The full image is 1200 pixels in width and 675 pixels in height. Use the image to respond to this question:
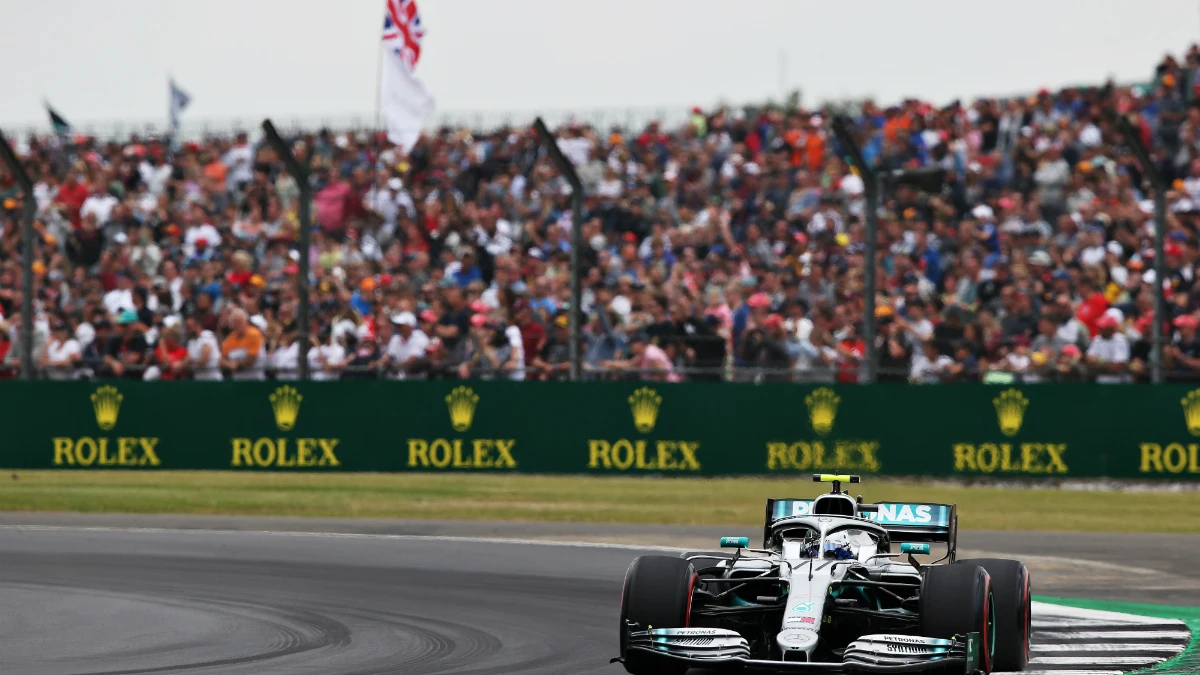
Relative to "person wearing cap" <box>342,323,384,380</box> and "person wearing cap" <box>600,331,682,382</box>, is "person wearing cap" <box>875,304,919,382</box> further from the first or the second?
"person wearing cap" <box>342,323,384,380</box>

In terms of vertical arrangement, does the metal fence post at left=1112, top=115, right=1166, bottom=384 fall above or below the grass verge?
above

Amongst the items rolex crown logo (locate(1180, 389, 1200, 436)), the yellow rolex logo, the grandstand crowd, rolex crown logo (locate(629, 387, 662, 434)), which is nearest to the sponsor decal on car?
the grandstand crowd

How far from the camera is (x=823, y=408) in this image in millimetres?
22188

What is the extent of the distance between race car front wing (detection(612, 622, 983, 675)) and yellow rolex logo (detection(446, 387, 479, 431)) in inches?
563

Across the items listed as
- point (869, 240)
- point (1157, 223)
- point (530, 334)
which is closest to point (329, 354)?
point (530, 334)

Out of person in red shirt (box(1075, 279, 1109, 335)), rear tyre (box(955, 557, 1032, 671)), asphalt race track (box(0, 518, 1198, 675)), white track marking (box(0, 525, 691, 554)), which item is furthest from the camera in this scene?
person in red shirt (box(1075, 279, 1109, 335))

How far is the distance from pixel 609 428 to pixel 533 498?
6.99ft

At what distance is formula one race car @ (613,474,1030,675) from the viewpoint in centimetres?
810

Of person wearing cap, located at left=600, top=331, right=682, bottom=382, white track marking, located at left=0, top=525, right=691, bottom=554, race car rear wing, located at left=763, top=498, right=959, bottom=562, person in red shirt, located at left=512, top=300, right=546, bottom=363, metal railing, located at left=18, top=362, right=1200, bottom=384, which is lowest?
white track marking, located at left=0, top=525, right=691, bottom=554

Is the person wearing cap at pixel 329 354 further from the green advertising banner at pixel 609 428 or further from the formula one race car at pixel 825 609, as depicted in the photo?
the formula one race car at pixel 825 609

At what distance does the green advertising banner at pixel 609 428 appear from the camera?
2200cm

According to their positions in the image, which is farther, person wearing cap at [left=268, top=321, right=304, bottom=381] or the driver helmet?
person wearing cap at [left=268, top=321, right=304, bottom=381]

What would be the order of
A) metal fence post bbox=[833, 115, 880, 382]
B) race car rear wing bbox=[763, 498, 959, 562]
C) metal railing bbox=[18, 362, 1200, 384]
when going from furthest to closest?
metal railing bbox=[18, 362, 1200, 384], metal fence post bbox=[833, 115, 880, 382], race car rear wing bbox=[763, 498, 959, 562]

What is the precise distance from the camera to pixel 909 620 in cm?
858
